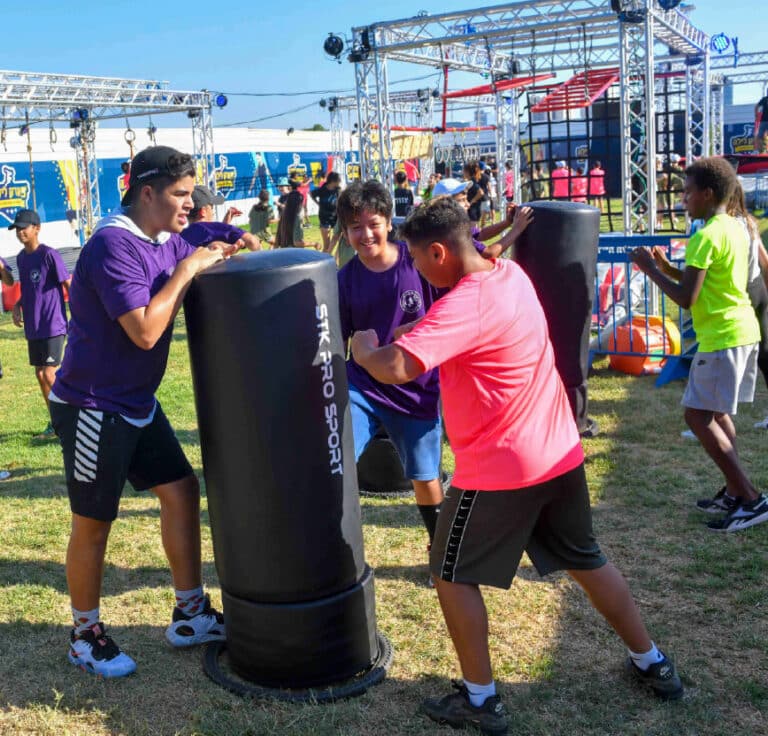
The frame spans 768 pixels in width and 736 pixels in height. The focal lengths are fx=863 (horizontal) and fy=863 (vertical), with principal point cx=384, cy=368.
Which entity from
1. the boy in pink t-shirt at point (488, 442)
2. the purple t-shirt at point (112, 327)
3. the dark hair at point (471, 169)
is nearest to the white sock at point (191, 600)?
the purple t-shirt at point (112, 327)

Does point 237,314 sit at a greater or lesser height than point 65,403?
greater

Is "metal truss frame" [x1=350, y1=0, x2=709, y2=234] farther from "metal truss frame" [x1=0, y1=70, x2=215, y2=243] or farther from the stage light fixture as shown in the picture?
"metal truss frame" [x1=0, y1=70, x2=215, y2=243]

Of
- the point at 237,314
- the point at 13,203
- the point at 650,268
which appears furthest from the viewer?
the point at 13,203

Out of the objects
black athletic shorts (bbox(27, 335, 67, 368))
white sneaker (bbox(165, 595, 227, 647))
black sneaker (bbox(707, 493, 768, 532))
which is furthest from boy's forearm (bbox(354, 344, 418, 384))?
black athletic shorts (bbox(27, 335, 67, 368))

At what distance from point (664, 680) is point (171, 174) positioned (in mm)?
2442

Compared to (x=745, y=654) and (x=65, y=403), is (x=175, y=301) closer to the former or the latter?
A: (x=65, y=403)

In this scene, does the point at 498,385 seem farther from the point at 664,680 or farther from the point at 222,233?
the point at 222,233

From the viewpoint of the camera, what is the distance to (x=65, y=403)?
3137 mm

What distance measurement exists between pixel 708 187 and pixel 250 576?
9.83 ft

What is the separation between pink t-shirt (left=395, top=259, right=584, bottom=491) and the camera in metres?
2.54

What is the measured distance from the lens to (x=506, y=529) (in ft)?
8.87

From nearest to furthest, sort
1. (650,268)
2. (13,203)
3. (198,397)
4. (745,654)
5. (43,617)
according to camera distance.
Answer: (198,397), (745,654), (43,617), (650,268), (13,203)

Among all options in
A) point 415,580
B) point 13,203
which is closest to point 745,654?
point 415,580

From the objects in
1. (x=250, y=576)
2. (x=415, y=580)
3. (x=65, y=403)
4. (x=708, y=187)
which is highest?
(x=708, y=187)
